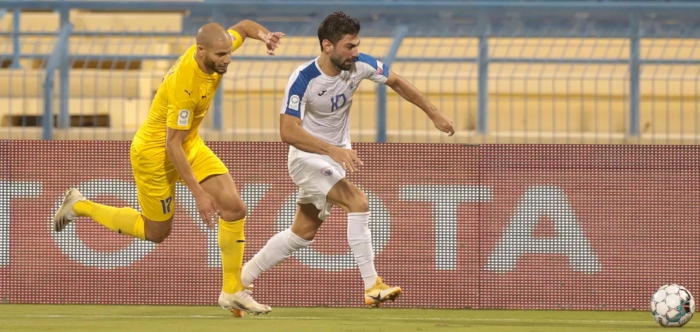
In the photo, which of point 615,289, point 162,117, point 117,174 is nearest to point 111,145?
point 117,174

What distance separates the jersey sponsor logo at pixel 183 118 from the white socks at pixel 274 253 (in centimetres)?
117

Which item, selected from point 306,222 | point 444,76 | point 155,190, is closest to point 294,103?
point 306,222

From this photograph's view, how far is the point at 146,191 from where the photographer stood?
299 inches

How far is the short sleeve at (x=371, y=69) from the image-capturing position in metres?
7.54

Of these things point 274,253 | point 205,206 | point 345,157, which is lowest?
point 274,253

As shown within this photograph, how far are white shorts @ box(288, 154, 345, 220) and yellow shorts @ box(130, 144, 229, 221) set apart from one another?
444 millimetres

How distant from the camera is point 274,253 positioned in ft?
25.7

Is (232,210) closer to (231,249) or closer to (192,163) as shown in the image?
(231,249)

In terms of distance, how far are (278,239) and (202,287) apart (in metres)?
1.17

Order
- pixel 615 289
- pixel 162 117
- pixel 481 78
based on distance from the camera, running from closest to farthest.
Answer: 1. pixel 162 117
2. pixel 615 289
3. pixel 481 78

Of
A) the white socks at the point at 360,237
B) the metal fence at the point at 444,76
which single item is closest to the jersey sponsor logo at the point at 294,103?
the white socks at the point at 360,237

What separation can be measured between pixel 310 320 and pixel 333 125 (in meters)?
1.22

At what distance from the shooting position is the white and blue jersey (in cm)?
736

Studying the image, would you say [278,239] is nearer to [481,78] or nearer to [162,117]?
[162,117]
